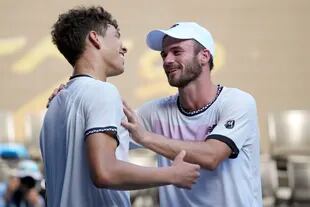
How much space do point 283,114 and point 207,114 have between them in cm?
365

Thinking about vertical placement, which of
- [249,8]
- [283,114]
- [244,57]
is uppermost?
[249,8]

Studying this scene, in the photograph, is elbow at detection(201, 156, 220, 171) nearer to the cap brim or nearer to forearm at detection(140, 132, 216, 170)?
forearm at detection(140, 132, 216, 170)

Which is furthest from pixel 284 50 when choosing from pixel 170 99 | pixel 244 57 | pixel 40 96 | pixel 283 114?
pixel 170 99

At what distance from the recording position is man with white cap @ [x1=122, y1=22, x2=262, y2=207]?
2053 mm

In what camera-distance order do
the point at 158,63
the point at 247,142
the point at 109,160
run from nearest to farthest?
the point at 109,160 → the point at 247,142 → the point at 158,63

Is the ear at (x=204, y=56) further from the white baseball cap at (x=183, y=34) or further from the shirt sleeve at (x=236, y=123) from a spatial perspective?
the shirt sleeve at (x=236, y=123)

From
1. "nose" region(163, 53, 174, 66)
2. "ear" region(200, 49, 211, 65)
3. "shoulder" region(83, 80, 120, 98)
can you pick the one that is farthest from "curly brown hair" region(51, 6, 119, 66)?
"ear" region(200, 49, 211, 65)

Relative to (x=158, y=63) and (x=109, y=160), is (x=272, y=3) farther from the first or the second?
(x=109, y=160)

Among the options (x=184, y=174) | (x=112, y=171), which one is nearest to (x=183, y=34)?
(x=184, y=174)

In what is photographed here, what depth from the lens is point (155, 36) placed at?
2225mm

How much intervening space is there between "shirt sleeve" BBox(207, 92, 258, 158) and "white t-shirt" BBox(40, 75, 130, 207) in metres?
0.39

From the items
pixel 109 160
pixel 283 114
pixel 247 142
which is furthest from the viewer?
pixel 283 114

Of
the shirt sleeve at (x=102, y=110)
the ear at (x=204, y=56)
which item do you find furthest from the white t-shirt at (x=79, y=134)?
the ear at (x=204, y=56)

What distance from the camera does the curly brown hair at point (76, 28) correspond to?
177 centimetres
